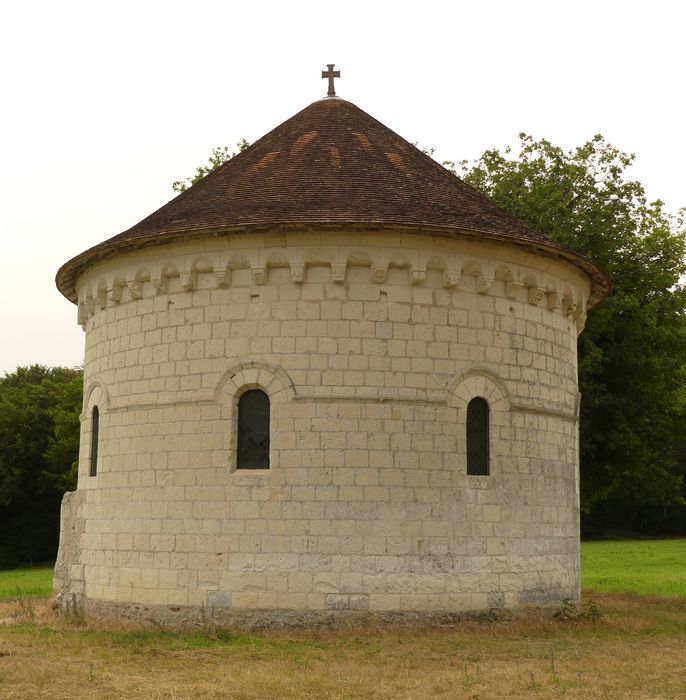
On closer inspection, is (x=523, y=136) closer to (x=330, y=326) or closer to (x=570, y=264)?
(x=570, y=264)

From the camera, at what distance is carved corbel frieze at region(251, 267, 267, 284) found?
45.3 feet

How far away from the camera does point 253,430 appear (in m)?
13.8

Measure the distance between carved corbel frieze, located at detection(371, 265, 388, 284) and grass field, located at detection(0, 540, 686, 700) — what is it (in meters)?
4.57

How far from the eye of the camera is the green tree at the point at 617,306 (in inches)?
898

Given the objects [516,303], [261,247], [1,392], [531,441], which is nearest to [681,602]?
[531,441]

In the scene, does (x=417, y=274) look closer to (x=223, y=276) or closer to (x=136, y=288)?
(x=223, y=276)

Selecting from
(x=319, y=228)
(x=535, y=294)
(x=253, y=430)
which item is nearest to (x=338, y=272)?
(x=319, y=228)

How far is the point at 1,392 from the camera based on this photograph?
161 ft

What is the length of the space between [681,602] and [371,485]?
29.5 feet

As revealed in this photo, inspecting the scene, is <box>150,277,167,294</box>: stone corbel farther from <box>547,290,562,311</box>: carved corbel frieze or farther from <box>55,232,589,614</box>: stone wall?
<box>547,290,562,311</box>: carved corbel frieze

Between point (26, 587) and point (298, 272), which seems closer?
point (298, 272)

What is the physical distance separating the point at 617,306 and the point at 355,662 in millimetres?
13517

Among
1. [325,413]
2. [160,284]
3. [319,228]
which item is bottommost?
[325,413]

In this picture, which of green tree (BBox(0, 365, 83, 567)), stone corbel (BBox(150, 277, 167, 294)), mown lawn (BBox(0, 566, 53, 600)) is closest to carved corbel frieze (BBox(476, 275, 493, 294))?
stone corbel (BBox(150, 277, 167, 294))
